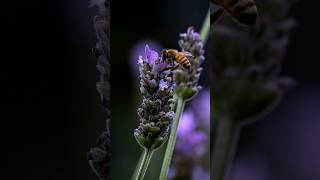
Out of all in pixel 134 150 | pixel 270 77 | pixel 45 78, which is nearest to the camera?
pixel 134 150

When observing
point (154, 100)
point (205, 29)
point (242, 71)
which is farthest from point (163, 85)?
point (242, 71)

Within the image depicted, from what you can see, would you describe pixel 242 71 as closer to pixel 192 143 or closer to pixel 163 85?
pixel 192 143

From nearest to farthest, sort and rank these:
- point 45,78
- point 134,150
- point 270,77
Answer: point 134,150 < point 45,78 < point 270,77

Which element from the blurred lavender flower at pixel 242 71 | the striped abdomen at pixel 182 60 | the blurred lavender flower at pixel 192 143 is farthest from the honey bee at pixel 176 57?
the blurred lavender flower at pixel 242 71

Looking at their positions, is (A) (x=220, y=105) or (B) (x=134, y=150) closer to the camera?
(B) (x=134, y=150)

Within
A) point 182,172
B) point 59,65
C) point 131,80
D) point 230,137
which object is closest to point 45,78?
point 59,65

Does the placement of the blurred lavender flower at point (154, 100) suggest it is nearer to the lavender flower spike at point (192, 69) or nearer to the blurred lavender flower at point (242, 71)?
the lavender flower spike at point (192, 69)

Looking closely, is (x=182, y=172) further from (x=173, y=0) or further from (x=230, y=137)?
(x=173, y=0)
